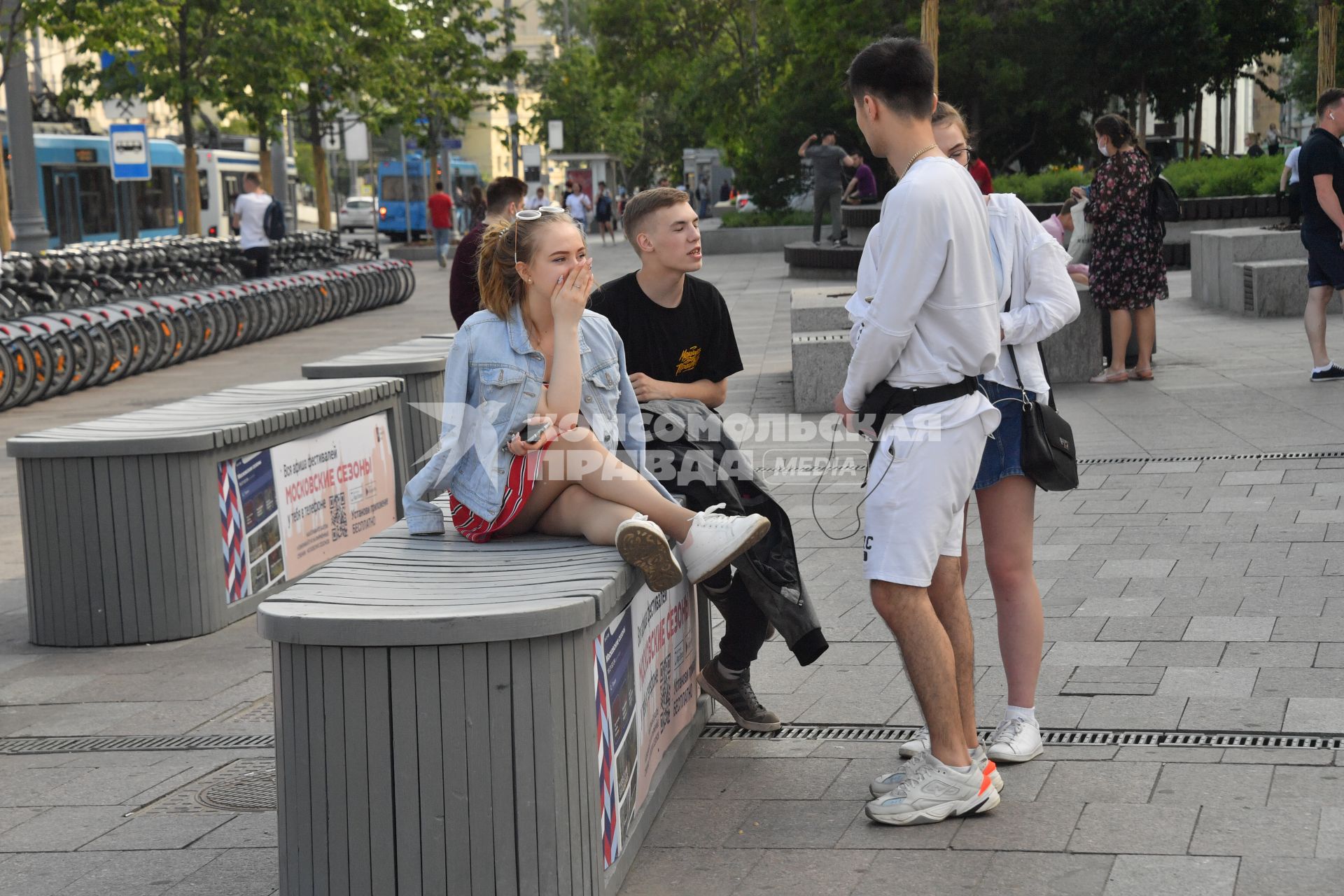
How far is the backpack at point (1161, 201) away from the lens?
10.6 m

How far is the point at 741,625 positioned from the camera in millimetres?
4605

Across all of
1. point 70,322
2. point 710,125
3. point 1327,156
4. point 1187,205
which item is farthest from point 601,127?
point 1327,156

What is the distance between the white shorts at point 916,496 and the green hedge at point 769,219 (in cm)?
3054

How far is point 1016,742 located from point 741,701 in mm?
849

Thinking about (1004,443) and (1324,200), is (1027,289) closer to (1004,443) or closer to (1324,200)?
(1004,443)

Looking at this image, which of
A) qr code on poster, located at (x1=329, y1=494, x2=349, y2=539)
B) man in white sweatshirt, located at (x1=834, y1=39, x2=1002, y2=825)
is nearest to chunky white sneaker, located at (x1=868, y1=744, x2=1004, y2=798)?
man in white sweatshirt, located at (x1=834, y1=39, x2=1002, y2=825)

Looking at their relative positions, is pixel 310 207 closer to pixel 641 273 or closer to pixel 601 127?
pixel 601 127

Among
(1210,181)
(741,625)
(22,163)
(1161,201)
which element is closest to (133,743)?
(741,625)

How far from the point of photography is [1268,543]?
21.1 feet

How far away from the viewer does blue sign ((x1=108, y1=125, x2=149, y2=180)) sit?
22.7 meters

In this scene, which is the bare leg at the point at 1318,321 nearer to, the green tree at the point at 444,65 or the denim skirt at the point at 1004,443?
the denim skirt at the point at 1004,443

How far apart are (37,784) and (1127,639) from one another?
3473mm

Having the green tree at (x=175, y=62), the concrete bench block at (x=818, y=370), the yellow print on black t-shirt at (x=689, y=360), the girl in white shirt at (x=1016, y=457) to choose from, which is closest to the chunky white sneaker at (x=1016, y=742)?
the girl in white shirt at (x=1016, y=457)

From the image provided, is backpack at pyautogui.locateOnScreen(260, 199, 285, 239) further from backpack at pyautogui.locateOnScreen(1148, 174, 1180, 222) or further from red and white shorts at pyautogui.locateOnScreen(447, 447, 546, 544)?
red and white shorts at pyautogui.locateOnScreen(447, 447, 546, 544)
